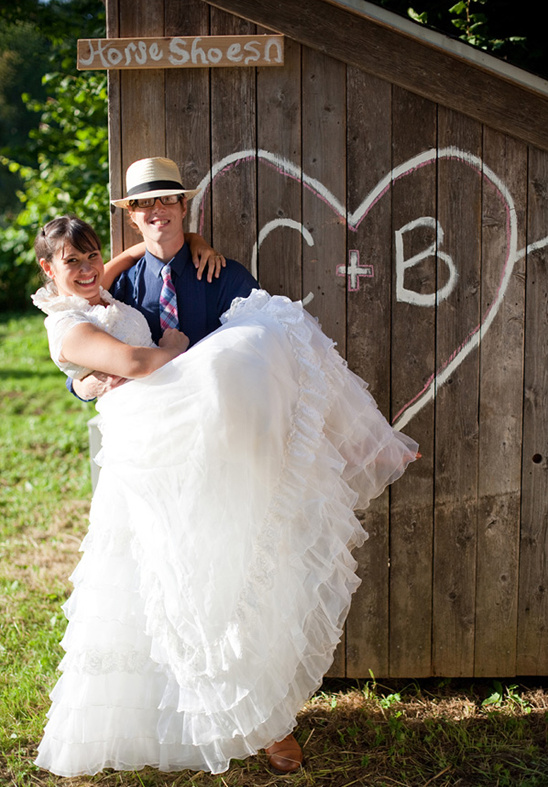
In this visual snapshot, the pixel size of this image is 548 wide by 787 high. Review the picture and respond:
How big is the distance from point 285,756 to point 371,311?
1.80 m

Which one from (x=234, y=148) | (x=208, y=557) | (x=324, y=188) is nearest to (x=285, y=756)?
(x=208, y=557)

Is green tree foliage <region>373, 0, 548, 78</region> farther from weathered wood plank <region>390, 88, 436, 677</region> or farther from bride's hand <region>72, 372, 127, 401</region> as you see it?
bride's hand <region>72, 372, 127, 401</region>

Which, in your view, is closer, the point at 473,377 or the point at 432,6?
the point at 473,377

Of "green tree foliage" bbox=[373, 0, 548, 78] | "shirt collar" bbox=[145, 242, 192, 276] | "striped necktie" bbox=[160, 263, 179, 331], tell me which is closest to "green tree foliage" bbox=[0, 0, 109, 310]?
"green tree foliage" bbox=[373, 0, 548, 78]

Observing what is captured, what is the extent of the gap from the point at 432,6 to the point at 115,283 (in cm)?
258

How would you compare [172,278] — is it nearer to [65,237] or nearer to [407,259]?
[65,237]

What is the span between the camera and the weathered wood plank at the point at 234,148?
3109mm

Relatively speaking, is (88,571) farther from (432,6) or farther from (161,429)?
(432,6)

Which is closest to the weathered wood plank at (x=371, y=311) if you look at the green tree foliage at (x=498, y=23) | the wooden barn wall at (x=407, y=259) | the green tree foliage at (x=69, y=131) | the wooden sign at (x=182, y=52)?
the wooden barn wall at (x=407, y=259)

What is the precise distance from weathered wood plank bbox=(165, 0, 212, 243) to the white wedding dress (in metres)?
0.79

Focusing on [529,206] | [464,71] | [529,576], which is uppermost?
[464,71]

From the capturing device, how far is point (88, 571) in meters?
2.60

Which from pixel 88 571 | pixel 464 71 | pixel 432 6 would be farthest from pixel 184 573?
pixel 432 6

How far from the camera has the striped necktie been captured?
2.83 metres
